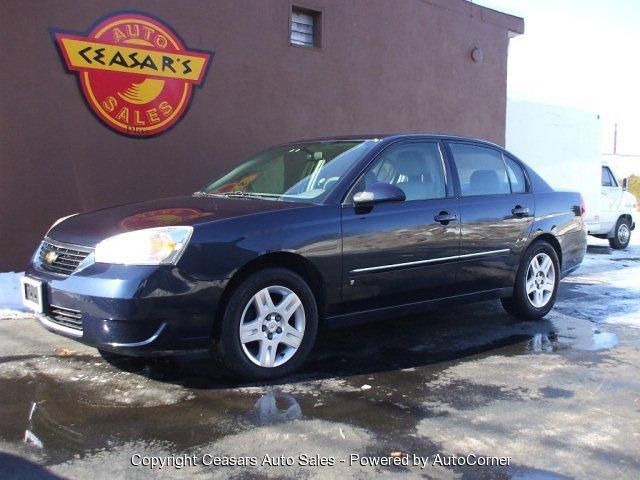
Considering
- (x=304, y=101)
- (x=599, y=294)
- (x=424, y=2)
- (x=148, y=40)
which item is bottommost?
(x=599, y=294)

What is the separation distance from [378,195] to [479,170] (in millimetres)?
1630

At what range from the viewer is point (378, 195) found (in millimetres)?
4285

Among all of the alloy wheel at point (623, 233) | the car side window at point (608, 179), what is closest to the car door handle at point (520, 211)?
the alloy wheel at point (623, 233)

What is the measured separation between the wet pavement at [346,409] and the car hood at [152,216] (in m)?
0.93

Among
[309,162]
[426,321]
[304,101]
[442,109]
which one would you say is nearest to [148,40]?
[304,101]

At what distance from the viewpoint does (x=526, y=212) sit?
5699mm

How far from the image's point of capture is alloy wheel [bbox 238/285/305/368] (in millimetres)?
3914

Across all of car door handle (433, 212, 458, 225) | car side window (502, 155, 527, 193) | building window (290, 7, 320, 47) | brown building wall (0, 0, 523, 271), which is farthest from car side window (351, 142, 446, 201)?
building window (290, 7, 320, 47)

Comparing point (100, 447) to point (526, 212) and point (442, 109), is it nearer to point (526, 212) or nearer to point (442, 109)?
point (526, 212)

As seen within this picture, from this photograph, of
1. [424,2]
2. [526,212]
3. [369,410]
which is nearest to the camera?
[369,410]

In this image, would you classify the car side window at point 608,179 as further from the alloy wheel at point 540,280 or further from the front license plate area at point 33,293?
the front license plate area at point 33,293

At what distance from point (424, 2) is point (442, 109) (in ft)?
6.11

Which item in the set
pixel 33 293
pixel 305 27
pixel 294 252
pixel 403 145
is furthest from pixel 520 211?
pixel 305 27

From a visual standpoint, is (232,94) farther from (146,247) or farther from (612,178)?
(612,178)
